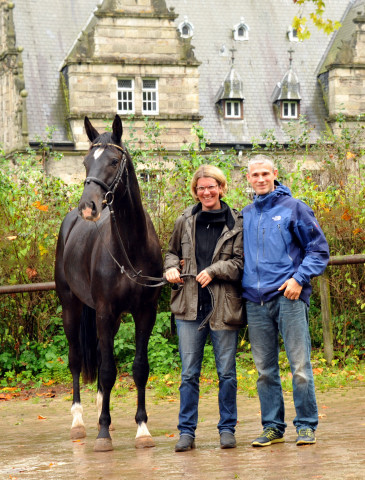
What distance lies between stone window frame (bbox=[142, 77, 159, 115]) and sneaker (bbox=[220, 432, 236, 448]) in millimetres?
26598

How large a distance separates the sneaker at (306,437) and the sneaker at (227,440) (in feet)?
1.56

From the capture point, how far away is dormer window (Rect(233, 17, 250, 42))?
3675cm

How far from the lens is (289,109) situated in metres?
36.0

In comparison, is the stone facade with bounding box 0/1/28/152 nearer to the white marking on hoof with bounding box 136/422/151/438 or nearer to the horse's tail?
the horse's tail

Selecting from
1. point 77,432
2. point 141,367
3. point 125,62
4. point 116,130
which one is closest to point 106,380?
point 141,367

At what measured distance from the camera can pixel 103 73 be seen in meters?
32.3

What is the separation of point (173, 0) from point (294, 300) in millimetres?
31733

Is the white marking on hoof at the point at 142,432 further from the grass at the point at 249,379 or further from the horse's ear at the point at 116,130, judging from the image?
the grass at the point at 249,379

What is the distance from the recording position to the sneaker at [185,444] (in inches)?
270

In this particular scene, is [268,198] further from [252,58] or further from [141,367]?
[252,58]

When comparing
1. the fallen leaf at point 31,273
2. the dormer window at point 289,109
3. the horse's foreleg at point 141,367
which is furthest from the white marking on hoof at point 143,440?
the dormer window at point 289,109

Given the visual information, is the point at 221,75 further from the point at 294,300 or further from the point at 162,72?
the point at 294,300

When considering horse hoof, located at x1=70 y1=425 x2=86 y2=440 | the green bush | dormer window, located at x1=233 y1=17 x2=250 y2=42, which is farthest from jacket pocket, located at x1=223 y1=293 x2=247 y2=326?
dormer window, located at x1=233 y1=17 x2=250 y2=42

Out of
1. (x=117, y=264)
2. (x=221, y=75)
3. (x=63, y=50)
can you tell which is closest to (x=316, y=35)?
(x=221, y=75)
